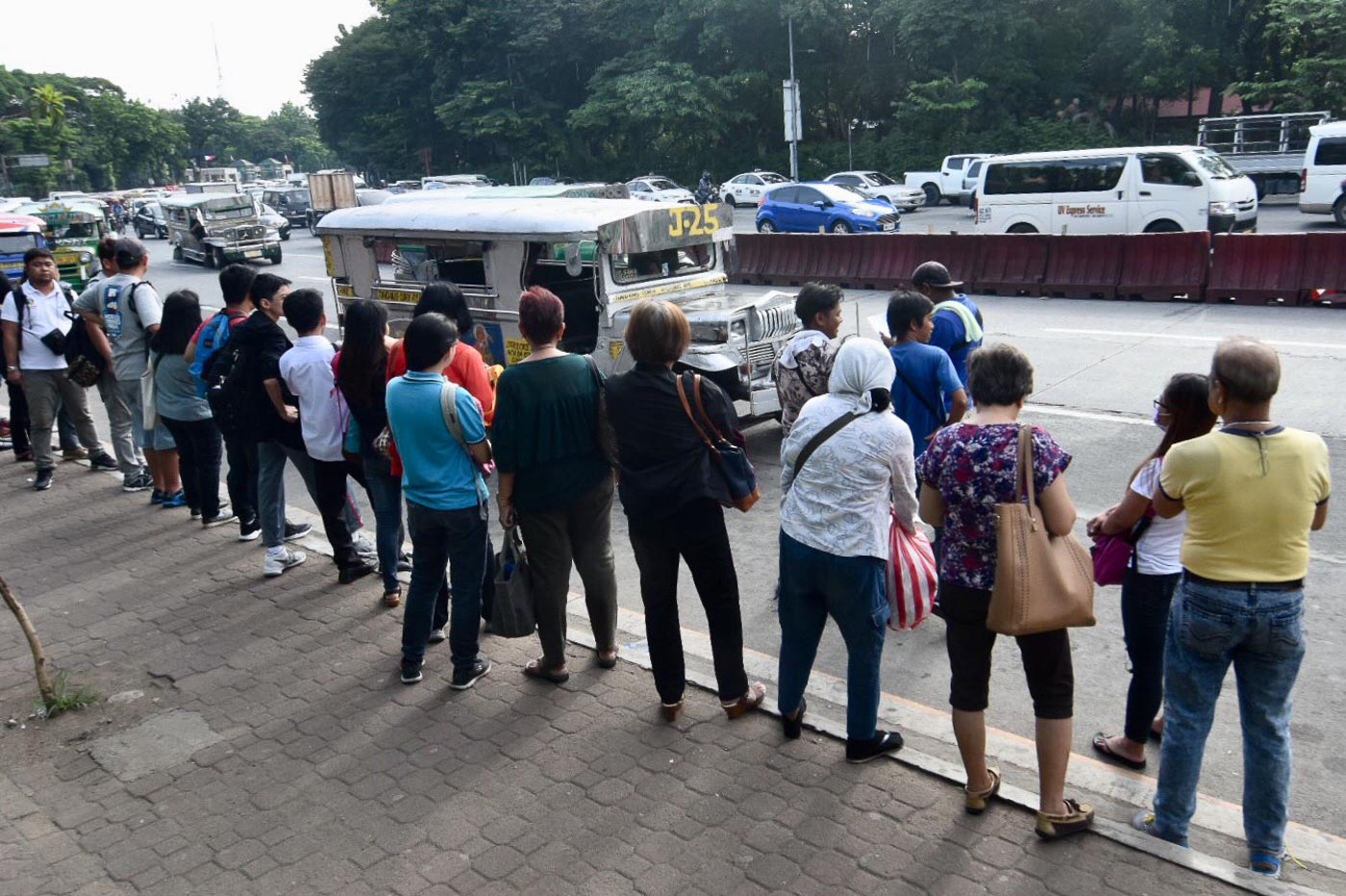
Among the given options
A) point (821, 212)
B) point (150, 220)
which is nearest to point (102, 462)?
point (821, 212)

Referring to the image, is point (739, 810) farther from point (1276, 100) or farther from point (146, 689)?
point (1276, 100)

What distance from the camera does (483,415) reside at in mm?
5227

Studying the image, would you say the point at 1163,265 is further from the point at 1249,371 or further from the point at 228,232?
the point at 228,232

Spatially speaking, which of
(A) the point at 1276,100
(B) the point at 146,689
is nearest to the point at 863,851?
(B) the point at 146,689

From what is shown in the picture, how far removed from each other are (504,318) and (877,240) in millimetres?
10607

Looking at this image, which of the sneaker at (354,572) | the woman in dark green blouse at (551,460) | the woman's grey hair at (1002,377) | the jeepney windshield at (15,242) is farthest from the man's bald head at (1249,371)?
the jeepney windshield at (15,242)

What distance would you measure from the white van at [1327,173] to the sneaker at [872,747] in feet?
73.2

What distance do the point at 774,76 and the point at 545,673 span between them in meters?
44.5

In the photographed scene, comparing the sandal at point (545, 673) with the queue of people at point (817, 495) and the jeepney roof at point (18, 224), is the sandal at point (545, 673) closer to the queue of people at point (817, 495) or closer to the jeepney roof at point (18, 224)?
the queue of people at point (817, 495)

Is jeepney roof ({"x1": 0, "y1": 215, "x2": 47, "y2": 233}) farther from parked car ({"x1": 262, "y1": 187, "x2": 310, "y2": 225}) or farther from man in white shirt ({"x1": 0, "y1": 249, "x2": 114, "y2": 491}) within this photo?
parked car ({"x1": 262, "y1": 187, "x2": 310, "y2": 225})

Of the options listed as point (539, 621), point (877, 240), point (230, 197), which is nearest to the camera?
point (539, 621)

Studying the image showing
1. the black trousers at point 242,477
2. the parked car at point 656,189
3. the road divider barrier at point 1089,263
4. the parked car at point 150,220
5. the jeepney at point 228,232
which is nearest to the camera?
the black trousers at point 242,477

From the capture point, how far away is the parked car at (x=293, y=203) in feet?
151

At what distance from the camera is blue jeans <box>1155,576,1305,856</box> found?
129 inches
